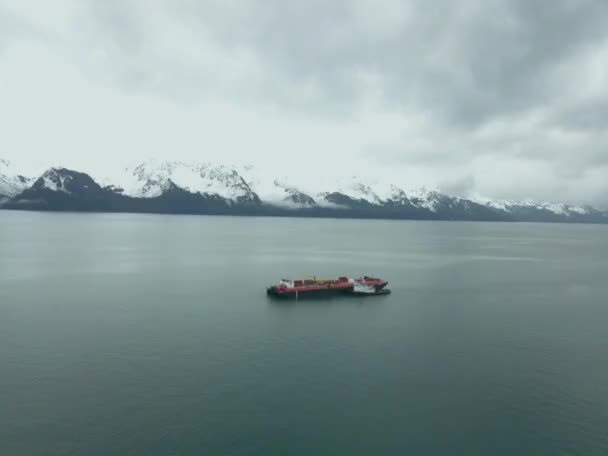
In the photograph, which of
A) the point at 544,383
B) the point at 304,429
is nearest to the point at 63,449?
the point at 304,429

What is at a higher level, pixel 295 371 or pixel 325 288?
pixel 325 288

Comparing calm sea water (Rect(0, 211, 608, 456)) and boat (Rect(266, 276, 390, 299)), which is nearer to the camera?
calm sea water (Rect(0, 211, 608, 456))

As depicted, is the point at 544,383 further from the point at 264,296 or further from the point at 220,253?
the point at 220,253

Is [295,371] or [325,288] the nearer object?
[295,371]

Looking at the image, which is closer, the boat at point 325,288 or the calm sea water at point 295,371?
the calm sea water at point 295,371
